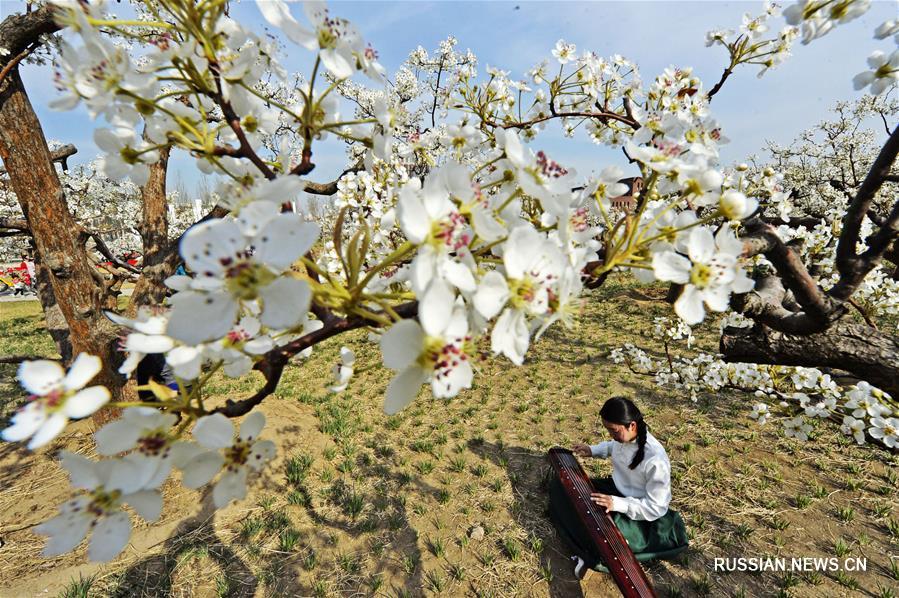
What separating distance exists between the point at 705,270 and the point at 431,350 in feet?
1.94

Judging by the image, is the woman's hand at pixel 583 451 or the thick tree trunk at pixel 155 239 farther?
the woman's hand at pixel 583 451

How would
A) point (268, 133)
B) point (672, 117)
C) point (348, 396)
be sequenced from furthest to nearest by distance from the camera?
point (348, 396) → point (672, 117) → point (268, 133)

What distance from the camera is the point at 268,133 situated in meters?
0.95

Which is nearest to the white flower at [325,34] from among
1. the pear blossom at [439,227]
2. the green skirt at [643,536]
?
the pear blossom at [439,227]

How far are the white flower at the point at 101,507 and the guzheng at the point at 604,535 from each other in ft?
8.35

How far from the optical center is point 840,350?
1957mm

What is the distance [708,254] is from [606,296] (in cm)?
999

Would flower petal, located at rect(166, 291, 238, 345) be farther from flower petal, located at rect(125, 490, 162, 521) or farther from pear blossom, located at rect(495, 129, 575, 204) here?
pear blossom, located at rect(495, 129, 575, 204)

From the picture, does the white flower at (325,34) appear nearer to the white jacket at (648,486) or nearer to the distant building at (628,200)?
the distant building at (628,200)

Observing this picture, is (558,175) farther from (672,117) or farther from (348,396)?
(348,396)

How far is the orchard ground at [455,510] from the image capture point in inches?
106

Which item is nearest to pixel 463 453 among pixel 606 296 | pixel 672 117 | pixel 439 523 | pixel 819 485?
pixel 439 523

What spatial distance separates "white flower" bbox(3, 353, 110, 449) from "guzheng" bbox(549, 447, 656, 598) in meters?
2.69

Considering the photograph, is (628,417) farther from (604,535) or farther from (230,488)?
(230,488)
